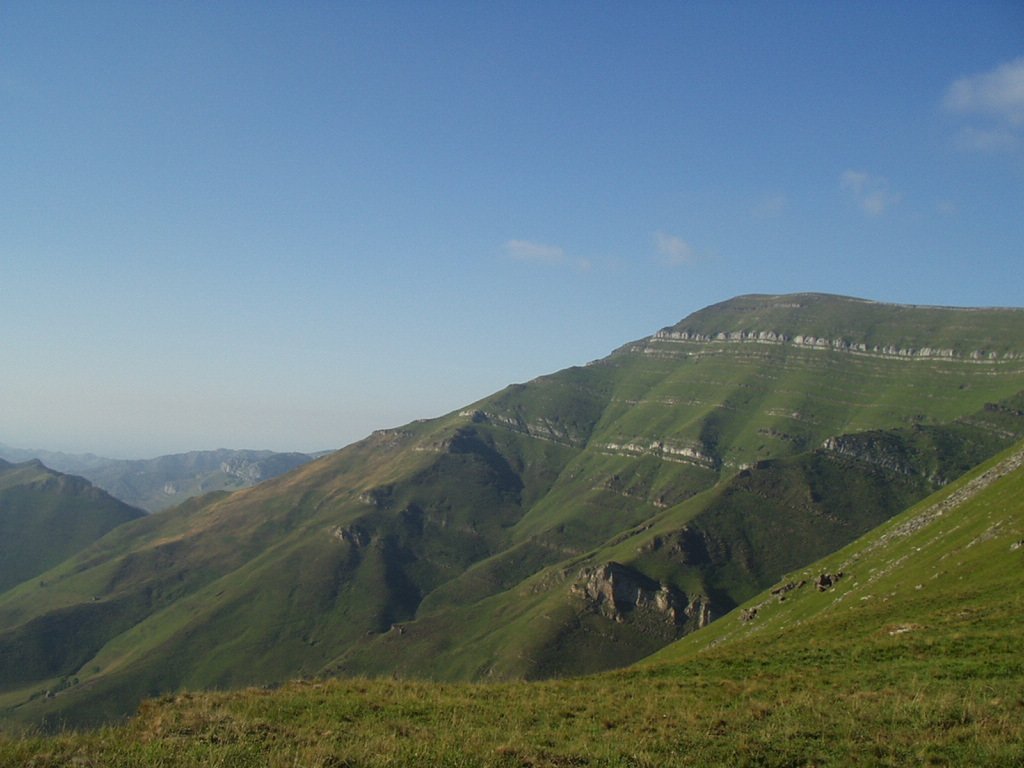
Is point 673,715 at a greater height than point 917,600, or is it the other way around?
point 673,715

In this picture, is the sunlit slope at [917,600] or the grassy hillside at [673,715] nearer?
the grassy hillside at [673,715]

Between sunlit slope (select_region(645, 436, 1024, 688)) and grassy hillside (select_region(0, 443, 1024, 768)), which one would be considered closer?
grassy hillside (select_region(0, 443, 1024, 768))

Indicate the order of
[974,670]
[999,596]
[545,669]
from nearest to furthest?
[974,670] → [999,596] → [545,669]

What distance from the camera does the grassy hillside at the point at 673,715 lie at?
58.6 feet

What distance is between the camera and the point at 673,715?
22797 mm

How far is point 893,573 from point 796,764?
80.4 meters

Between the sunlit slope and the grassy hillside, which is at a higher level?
the grassy hillside

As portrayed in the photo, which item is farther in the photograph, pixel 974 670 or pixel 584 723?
pixel 974 670

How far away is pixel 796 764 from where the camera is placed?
17828 millimetres

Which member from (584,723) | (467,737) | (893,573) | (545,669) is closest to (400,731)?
(467,737)

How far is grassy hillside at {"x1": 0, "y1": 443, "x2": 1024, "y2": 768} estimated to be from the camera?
1786 cm

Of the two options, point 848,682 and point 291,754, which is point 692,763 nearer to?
point 291,754

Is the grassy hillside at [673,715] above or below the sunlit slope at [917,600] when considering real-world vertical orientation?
above

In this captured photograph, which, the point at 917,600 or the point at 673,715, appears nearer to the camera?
the point at 673,715
